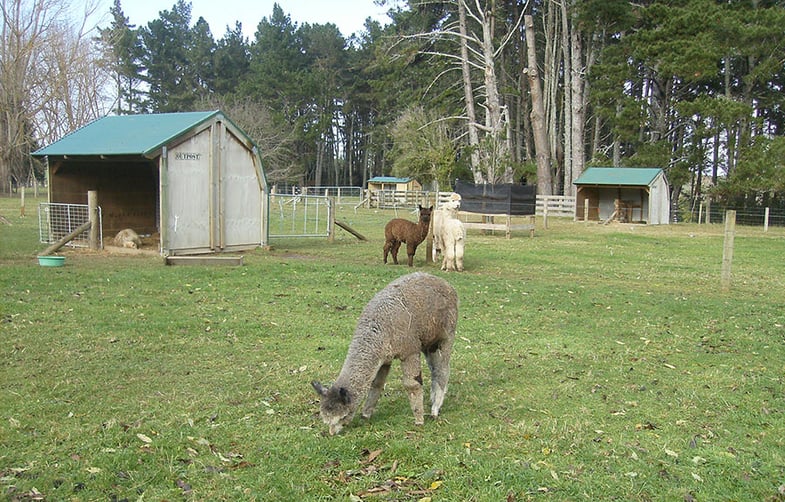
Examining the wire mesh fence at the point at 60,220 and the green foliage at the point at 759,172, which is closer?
the wire mesh fence at the point at 60,220

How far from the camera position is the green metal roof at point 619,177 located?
33.5 metres

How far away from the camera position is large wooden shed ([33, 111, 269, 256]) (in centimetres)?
1623

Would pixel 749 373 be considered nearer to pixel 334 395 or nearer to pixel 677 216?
pixel 334 395

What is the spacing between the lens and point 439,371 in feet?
20.3

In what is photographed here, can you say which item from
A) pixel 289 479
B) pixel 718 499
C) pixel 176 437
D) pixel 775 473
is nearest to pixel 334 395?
pixel 289 479

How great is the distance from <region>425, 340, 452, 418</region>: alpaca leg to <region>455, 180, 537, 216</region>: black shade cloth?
19697mm

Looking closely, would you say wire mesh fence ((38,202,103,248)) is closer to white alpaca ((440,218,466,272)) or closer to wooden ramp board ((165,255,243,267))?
wooden ramp board ((165,255,243,267))

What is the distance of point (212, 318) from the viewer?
9.59 metres

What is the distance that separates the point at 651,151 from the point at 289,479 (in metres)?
38.9

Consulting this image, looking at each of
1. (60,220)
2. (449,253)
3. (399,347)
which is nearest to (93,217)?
(60,220)

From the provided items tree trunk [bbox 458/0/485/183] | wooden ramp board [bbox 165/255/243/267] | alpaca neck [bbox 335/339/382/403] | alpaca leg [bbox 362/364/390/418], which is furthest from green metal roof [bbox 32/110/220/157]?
tree trunk [bbox 458/0/485/183]

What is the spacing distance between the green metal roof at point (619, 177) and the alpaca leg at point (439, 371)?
2959 centimetres

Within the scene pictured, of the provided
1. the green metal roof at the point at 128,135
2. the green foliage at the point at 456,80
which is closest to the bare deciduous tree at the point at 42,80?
the green foliage at the point at 456,80

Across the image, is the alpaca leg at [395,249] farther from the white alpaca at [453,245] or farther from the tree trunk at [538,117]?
the tree trunk at [538,117]
